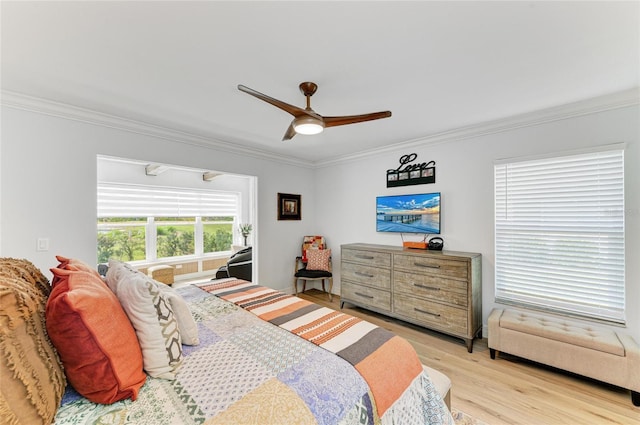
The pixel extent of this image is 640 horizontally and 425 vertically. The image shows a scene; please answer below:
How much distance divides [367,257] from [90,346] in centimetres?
304

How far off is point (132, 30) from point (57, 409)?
179 cm

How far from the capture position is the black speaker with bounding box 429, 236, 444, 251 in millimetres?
3309

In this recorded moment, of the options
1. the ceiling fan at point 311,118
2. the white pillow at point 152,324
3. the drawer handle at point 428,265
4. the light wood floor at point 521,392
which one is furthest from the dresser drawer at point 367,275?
the white pillow at point 152,324

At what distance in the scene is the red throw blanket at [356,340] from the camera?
1.24m

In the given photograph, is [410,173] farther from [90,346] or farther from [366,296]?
[90,346]

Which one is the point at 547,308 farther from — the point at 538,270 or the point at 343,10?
the point at 343,10

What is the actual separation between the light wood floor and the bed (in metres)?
0.87

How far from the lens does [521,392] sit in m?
2.10

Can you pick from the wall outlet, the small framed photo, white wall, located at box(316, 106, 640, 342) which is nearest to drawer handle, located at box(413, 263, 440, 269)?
white wall, located at box(316, 106, 640, 342)

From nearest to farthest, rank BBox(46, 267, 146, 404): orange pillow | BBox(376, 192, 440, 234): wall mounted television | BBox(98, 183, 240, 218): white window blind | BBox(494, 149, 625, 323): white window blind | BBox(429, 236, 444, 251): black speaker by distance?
BBox(46, 267, 146, 404): orange pillow
BBox(494, 149, 625, 323): white window blind
BBox(429, 236, 444, 251): black speaker
BBox(376, 192, 440, 234): wall mounted television
BBox(98, 183, 240, 218): white window blind

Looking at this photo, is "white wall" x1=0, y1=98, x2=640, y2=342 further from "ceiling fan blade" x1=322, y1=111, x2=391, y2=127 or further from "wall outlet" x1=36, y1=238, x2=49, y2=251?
"ceiling fan blade" x1=322, y1=111, x2=391, y2=127

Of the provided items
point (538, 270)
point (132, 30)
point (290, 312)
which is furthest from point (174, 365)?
point (538, 270)

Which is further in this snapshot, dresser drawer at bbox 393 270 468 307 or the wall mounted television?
the wall mounted television

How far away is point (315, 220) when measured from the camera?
16.4ft
